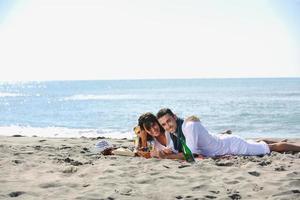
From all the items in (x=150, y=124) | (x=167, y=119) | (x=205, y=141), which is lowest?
(x=205, y=141)

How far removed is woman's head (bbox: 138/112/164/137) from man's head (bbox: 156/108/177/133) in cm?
34

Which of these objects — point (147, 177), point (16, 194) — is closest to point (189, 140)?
point (147, 177)

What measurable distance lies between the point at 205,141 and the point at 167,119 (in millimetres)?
973

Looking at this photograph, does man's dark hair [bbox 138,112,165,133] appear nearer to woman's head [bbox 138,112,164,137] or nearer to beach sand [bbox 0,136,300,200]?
woman's head [bbox 138,112,164,137]

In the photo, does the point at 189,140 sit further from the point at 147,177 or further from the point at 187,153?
the point at 147,177

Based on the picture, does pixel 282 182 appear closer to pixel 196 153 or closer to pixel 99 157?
pixel 196 153

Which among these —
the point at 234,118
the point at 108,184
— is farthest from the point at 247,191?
the point at 234,118

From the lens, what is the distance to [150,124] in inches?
296

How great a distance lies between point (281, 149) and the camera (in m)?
8.27

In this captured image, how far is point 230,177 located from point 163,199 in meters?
1.28

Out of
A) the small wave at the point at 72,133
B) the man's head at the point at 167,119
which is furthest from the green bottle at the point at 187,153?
the small wave at the point at 72,133

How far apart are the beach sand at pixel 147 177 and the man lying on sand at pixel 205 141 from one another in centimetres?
31

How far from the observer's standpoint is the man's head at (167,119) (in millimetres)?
7031

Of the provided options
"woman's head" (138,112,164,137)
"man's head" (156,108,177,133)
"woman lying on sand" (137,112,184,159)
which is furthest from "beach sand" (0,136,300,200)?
"man's head" (156,108,177,133)
